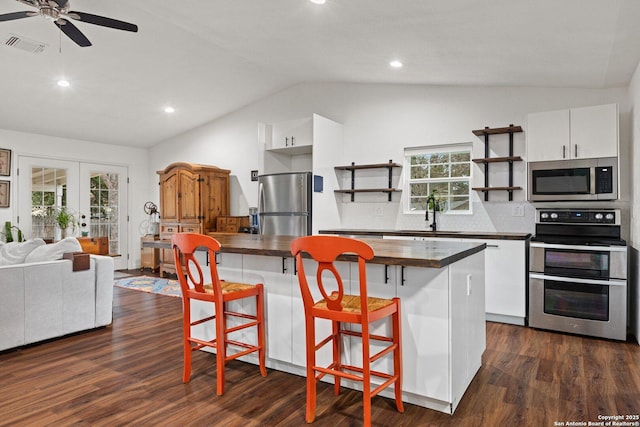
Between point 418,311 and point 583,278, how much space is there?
7.43ft

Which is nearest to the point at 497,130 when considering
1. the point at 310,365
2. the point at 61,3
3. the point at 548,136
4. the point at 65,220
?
the point at 548,136

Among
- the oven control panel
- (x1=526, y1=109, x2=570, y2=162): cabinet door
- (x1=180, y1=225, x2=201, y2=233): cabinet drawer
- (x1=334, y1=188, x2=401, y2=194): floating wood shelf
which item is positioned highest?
(x1=526, y1=109, x2=570, y2=162): cabinet door

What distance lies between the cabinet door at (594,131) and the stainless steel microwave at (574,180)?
0.25ft

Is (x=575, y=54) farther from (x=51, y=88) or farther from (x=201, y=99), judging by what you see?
(x=51, y=88)

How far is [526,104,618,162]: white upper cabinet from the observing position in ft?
12.4

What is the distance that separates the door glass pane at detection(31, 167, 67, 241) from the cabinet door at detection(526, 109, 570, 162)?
6946mm

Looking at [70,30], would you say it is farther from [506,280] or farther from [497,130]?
[506,280]

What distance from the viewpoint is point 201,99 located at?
6.24 metres

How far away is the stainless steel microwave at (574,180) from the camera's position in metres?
3.79

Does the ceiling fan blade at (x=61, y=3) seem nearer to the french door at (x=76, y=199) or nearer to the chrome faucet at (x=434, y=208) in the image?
the chrome faucet at (x=434, y=208)

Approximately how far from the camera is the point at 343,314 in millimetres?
2025

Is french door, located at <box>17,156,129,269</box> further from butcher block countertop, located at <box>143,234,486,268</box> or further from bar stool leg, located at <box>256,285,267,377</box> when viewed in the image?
butcher block countertop, located at <box>143,234,486,268</box>

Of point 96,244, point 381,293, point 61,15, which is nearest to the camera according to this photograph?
point 381,293

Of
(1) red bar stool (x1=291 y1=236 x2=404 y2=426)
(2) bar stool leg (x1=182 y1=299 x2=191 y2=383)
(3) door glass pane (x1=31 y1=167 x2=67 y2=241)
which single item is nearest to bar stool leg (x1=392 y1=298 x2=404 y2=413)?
(1) red bar stool (x1=291 y1=236 x2=404 y2=426)
